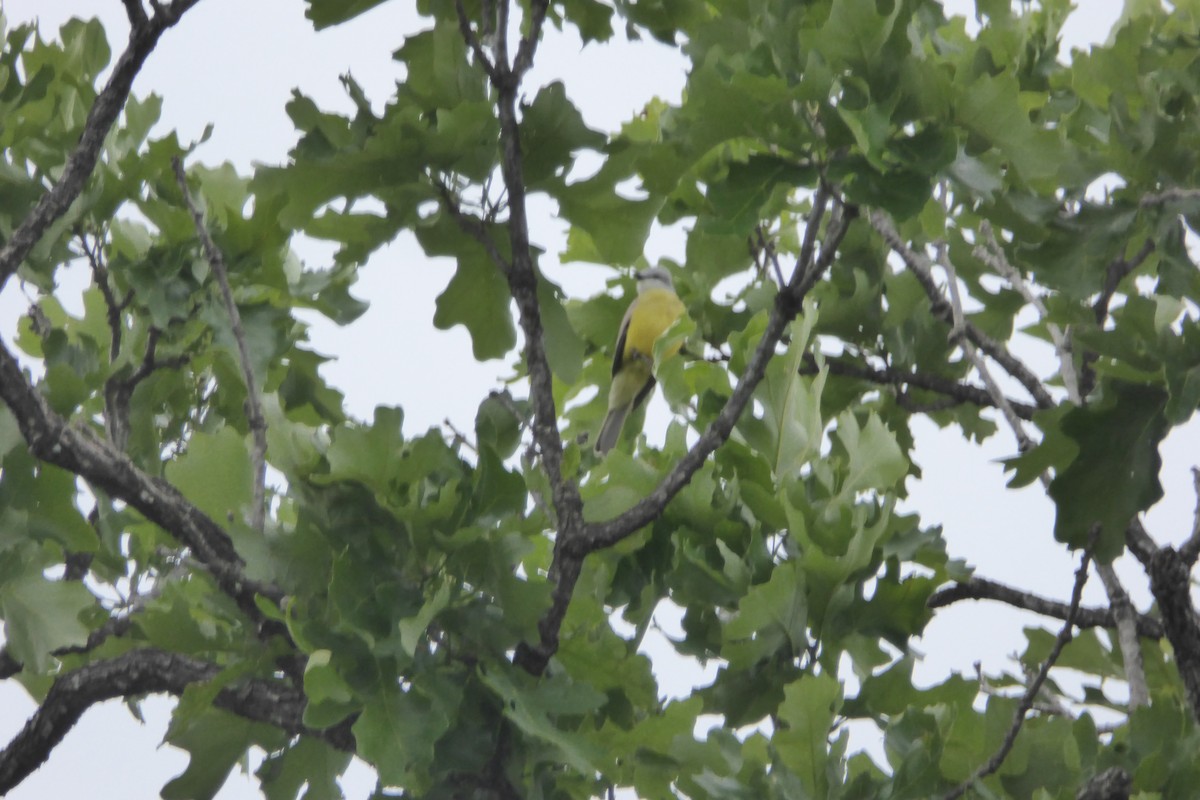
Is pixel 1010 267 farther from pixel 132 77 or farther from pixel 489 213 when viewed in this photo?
pixel 132 77

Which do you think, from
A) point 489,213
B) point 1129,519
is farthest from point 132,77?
point 1129,519

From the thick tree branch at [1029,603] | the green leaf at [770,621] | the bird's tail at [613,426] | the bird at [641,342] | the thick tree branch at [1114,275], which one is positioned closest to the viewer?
the green leaf at [770,621]

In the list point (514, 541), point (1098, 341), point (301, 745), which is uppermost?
point (1098, 341)

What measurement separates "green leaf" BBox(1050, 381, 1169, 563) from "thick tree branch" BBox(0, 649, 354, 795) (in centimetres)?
160

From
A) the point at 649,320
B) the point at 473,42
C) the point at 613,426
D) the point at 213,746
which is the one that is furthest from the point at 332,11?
the point at 649,320

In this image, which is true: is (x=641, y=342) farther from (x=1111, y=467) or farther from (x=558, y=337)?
(x=1111, y=467)

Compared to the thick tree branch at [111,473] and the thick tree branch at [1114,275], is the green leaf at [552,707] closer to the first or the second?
the thick tree branch at [111,473]

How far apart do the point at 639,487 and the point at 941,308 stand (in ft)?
4.31

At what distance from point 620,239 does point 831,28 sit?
767 millimetres

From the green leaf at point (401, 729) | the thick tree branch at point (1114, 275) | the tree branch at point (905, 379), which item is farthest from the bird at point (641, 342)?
the green leaf at point (401, 729)

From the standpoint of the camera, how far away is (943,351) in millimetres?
4066

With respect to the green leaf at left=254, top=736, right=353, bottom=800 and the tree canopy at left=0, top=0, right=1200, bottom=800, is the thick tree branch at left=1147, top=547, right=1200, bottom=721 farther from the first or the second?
the green leaf at left=254, top=736, right=353, bottom=800

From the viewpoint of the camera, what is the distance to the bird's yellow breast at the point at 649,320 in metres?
7.59

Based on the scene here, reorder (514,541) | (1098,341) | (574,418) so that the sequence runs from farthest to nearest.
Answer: (574,418), (1098,341), (514,541)
